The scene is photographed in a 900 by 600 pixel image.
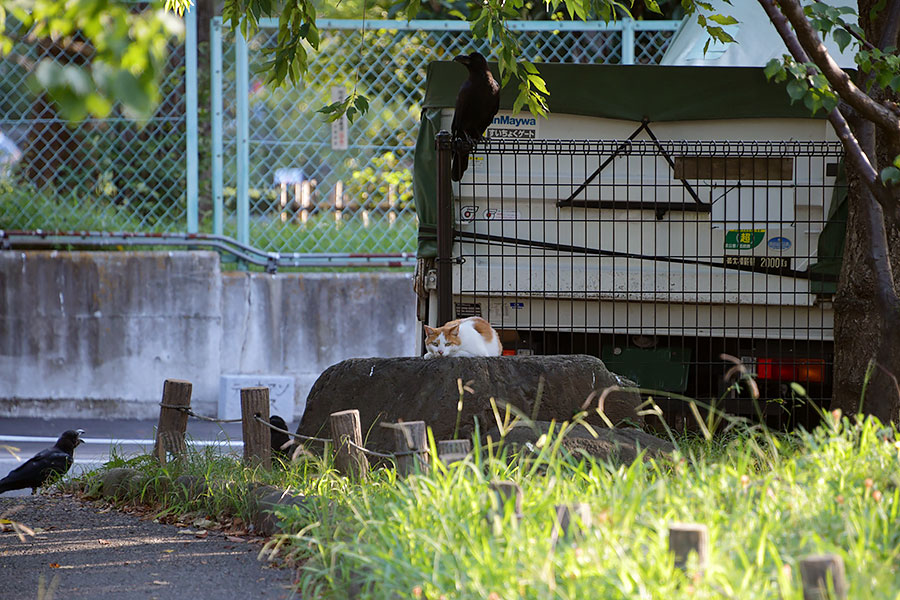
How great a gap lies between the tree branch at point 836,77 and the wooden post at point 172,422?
127 inches

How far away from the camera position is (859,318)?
445 centimetres

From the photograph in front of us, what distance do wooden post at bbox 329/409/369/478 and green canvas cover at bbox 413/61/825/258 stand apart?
181 centimetres

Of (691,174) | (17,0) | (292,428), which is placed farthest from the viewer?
(292,428)

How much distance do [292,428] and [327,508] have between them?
492 cm

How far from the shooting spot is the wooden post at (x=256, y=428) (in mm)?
4555

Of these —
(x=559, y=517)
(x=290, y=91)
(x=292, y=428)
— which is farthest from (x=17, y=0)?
(x=290, y=91)

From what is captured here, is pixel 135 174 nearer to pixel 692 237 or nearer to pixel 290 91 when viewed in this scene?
pixel 290 91

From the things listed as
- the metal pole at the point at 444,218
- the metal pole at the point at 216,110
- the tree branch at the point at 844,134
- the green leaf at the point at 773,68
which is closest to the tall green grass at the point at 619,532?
the tree branch at the point at 844,134

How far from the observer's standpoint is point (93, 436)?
304 inches

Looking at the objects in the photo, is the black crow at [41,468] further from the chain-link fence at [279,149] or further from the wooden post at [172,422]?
the chain-link fence at [279,149]

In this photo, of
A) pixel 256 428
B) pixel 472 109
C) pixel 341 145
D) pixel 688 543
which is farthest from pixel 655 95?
pixel 341 145

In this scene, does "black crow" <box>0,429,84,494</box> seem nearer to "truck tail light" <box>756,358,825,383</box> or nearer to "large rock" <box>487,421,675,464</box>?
"large rock" <box>487,421,675,464</box>

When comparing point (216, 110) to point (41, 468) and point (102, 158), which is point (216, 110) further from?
point (41, 468)

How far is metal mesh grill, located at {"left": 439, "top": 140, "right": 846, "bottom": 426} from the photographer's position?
5.46m
